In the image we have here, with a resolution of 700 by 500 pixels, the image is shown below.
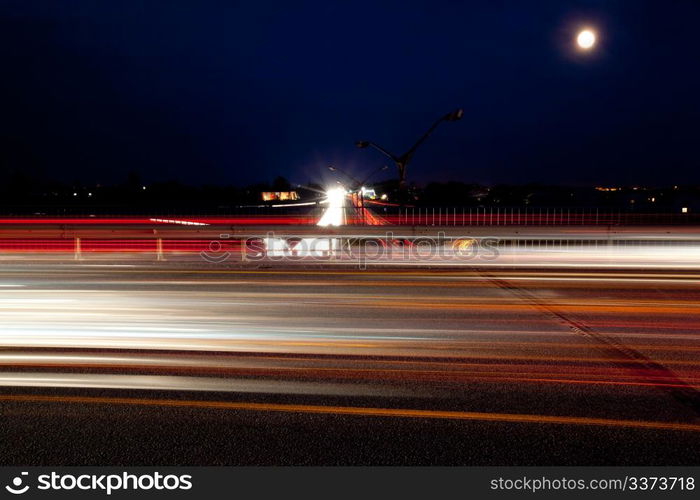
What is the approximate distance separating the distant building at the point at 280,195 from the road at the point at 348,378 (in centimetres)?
10576

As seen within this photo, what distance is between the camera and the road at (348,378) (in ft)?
16.1

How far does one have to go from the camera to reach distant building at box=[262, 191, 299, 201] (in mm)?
A: 120900

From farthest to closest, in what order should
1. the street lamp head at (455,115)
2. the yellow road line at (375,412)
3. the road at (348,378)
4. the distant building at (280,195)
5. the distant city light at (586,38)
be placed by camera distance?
the distant building at (280,195)
the street lamp head at (455,115)
the distant city light at (586,38)
the yellow road line at (375,412)
the road at (348,378)

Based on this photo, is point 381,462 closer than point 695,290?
Yes

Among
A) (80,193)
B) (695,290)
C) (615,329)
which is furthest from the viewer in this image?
(80,193)

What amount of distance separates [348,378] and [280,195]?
12990 cm

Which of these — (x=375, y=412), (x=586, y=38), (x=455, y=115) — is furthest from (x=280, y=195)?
(x=375, y=412)

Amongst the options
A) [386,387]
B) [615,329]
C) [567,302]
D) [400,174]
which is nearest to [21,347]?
[386,387]

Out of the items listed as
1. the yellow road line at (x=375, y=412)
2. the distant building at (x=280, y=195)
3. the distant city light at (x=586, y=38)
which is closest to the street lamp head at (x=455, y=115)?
the distant city light at (x=586, y=38)

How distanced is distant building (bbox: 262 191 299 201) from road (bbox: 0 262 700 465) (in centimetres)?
10576

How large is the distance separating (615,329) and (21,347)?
8.43 meters

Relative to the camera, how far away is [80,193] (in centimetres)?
11844

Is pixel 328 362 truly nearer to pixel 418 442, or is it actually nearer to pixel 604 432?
pixel 418 442

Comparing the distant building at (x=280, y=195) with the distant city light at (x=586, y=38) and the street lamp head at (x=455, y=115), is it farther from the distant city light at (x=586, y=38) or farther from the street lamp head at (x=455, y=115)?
the distant city light at (x=586, y=38)
